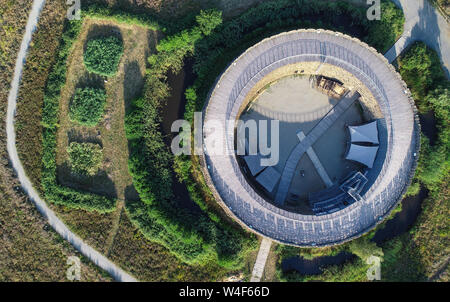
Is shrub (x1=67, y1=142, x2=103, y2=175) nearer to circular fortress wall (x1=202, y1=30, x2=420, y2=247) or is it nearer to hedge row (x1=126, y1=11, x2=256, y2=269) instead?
hedge row (x1=126, y1=11, x2=256, y2=269)

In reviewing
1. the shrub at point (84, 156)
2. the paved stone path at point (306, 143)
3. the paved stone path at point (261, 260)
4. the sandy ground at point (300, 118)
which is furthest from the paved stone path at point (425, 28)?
the shrub at point (84, 156)

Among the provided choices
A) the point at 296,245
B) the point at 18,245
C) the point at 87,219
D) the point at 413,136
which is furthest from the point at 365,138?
the point at 18,245

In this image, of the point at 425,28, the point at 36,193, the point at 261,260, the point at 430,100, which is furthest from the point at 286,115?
the point at 36,193

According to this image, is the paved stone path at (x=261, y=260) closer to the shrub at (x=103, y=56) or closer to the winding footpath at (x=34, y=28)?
the winding footpath at (x=34, y=28)

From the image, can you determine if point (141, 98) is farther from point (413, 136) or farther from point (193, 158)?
point (413, 136)

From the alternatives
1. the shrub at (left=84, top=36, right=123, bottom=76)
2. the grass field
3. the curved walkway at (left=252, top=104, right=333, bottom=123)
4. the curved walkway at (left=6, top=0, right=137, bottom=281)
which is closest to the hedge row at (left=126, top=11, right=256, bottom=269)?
the shrub at (left=84, top=36, right=123, bottom=76)

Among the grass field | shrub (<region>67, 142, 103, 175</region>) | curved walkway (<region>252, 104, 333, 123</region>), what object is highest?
curved walkway (<region>252, 104, 333, 123</region>)
